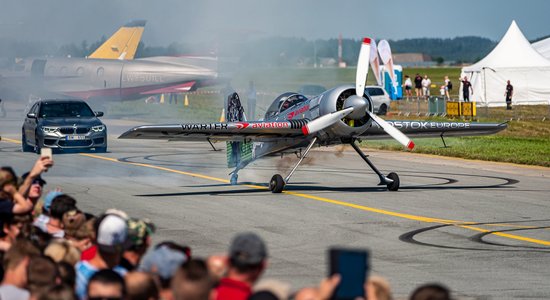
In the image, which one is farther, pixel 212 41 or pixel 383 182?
pixel 212 41

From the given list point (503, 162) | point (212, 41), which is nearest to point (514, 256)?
point (503, 162)

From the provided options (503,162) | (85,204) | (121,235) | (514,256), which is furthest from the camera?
(503,162)

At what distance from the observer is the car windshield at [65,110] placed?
33.1 meters

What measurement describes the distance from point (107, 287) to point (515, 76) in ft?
166

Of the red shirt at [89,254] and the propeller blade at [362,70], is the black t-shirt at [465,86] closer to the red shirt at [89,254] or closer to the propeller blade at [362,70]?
the propeller blade at [362,70]

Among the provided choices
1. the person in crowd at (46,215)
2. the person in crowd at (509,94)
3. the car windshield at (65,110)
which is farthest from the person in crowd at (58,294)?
the person in crowd at (509,94)

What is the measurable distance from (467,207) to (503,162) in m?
11.2

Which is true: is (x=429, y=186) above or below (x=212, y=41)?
below

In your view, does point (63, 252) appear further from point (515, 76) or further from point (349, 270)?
point (515, 76)

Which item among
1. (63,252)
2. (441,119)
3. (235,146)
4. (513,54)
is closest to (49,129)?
(235,146)

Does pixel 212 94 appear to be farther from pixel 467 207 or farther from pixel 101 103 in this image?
pixel 467 207

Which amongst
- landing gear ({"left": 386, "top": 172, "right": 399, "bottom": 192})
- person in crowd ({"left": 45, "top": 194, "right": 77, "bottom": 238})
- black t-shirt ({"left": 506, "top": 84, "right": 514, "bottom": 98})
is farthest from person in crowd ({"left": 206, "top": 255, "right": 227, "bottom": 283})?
black t-shirt ({"left": 506, "top": 84, "right": 514, "bottom": 98})

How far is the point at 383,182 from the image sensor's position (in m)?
23.2

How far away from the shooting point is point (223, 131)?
860 inches
